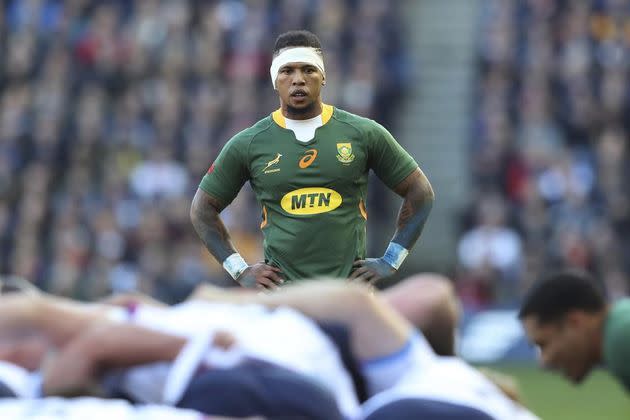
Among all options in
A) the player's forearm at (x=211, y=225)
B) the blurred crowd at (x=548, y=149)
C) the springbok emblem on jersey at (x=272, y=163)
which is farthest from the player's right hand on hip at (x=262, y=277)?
the blurred crowd at (x=548, y=149)

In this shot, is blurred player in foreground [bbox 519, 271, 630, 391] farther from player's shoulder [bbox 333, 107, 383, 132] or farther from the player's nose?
the player's nose

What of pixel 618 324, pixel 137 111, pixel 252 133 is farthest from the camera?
pixel 137 111

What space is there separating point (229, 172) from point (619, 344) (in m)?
2.22

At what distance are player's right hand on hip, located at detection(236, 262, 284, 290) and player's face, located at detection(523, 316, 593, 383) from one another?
54.8 inches

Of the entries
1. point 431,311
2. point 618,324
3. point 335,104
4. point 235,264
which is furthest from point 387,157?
point 335,104

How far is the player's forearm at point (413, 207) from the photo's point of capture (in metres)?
6.34

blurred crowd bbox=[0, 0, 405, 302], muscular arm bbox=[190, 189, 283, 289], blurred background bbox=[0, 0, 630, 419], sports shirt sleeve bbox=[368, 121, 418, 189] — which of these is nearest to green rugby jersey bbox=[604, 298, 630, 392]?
sports shirt sleeve bbox=[368, 121, 418, 189]

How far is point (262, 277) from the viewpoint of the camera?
6.20m

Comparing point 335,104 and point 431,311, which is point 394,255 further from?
point 335,104

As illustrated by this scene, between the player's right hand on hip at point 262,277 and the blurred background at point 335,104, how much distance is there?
7.61 metres

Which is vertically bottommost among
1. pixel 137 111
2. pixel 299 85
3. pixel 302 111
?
pixel 137 111

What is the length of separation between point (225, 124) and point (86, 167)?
183cm

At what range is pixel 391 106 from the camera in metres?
17.5

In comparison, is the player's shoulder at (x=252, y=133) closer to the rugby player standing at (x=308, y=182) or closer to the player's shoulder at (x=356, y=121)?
the rugby player standing at (x=308, y=182)
